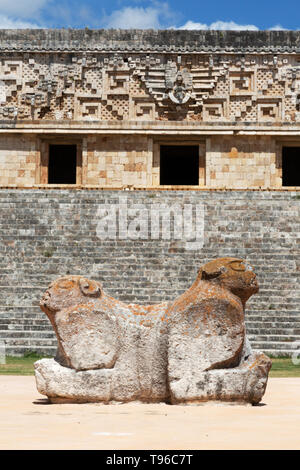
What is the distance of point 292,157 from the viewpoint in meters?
23.5

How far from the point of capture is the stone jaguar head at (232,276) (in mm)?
5570

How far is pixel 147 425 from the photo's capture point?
14.4ft

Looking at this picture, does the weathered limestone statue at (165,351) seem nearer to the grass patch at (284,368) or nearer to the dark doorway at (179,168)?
the grass patch at (284,368)

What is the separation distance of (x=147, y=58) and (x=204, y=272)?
46.7ft

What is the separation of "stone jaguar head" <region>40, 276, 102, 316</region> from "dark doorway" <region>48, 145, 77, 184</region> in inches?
619

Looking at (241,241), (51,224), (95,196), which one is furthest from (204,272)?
(95,196)

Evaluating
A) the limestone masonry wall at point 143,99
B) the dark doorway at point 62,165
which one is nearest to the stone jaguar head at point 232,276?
the limestone masonry wall at point 143,99

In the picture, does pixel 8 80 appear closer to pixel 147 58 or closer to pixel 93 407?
pixel 147 58

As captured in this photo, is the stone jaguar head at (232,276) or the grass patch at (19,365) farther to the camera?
the grass patch at (19,365)

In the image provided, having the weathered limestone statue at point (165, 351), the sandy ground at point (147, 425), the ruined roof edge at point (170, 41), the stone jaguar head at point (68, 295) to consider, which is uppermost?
the ruined roof edge at point (170, 41)

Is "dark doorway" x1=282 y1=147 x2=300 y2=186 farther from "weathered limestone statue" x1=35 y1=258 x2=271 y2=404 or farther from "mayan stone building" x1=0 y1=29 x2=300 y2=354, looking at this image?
"weathered limestone statue" x1=35 y1=258 x2=271 y2=404

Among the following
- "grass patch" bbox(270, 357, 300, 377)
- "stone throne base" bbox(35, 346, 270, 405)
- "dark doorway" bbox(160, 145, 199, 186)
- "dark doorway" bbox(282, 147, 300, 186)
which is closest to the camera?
"stone throne base" bbox(35, 346, 270, 405)

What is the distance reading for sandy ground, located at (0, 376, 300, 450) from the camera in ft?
12.2

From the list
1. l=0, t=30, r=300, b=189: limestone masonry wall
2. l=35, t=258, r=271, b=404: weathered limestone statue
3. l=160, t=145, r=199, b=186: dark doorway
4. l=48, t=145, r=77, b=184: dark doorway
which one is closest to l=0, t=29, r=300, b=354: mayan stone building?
l=0, t=30, r=300, b=189: limestone masonry wall
